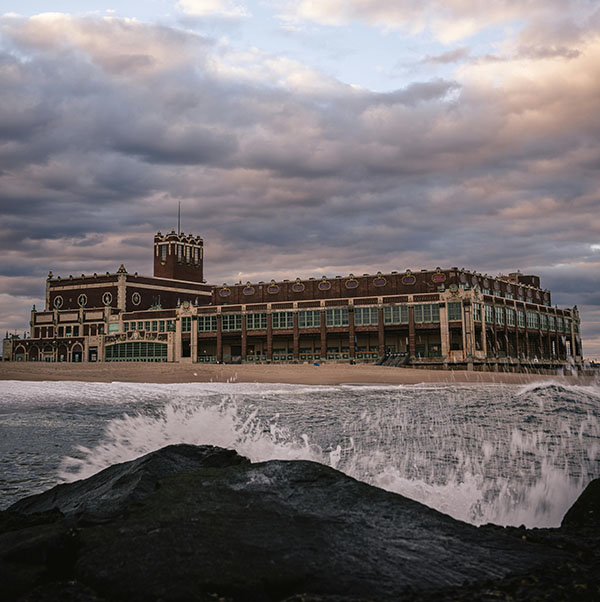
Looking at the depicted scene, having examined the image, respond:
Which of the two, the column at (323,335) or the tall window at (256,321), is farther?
the tall window at (256,321)

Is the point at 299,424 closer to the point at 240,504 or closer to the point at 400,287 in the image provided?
the point at 240,504

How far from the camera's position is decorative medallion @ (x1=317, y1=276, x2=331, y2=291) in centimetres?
7725

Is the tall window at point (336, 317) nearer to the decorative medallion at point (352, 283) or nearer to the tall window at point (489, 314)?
the decorative medallion at point (352, 283)

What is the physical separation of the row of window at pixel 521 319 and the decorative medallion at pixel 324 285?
64.3 ft

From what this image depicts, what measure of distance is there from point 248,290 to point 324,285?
474 inches

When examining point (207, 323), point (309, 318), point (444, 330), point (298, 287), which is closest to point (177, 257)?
point (207, 323)

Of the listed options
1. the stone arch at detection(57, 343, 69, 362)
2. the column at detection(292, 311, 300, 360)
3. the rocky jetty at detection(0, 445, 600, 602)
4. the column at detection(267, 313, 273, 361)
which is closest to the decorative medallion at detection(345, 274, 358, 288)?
the column at detection(292, 311, 300, 360)

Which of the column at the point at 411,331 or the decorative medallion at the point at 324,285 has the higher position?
the decorative medallion at the point at 324,285

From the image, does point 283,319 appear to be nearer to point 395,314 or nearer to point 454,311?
point 395,314

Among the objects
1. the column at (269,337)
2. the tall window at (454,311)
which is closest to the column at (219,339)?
the column at (269,337)

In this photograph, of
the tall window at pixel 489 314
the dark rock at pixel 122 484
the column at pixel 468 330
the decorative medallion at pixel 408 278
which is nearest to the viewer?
the dark rock at pixel 122 484

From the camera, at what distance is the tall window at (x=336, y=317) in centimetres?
7125

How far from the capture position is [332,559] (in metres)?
4.03

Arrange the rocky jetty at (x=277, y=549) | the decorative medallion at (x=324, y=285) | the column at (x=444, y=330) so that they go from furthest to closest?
the decorative medallion at (x=324, y=285), the column at (x=444, y=330), the rocky jetty at (x=277, y=549)
